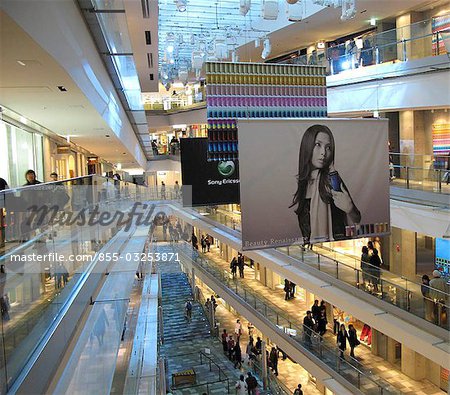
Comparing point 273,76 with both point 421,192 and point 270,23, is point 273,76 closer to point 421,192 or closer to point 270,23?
point 421,192

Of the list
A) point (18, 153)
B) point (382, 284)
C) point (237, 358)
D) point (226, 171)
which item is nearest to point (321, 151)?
point (226, 171)

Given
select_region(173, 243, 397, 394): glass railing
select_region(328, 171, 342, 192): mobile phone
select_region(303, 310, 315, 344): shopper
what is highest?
select_region(328, 171, 342, 192): mobile phone

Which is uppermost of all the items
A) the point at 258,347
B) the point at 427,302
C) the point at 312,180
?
the point at 312,180

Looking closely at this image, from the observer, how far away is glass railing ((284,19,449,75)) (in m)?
10.6

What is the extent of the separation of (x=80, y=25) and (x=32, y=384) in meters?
3.98

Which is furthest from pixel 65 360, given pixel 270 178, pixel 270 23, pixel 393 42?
pixel 270 23

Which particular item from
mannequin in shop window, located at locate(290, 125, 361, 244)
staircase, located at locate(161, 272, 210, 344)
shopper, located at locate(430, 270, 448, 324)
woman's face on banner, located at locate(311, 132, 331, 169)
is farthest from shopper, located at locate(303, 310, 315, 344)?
staircase, located at locate(161, 272, 210, 344)

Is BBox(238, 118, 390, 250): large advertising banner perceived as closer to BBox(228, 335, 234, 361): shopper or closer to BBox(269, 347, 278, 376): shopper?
BBox(269, 347, 278, 376): shopper

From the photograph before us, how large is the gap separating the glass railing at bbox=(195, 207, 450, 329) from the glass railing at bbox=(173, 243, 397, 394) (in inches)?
65.6

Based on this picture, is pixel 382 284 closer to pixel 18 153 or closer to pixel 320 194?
pixel 320 194

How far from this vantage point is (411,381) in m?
12.7

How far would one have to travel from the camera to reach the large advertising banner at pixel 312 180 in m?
5.18

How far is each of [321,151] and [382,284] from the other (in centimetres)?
576

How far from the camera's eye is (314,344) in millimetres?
12133
